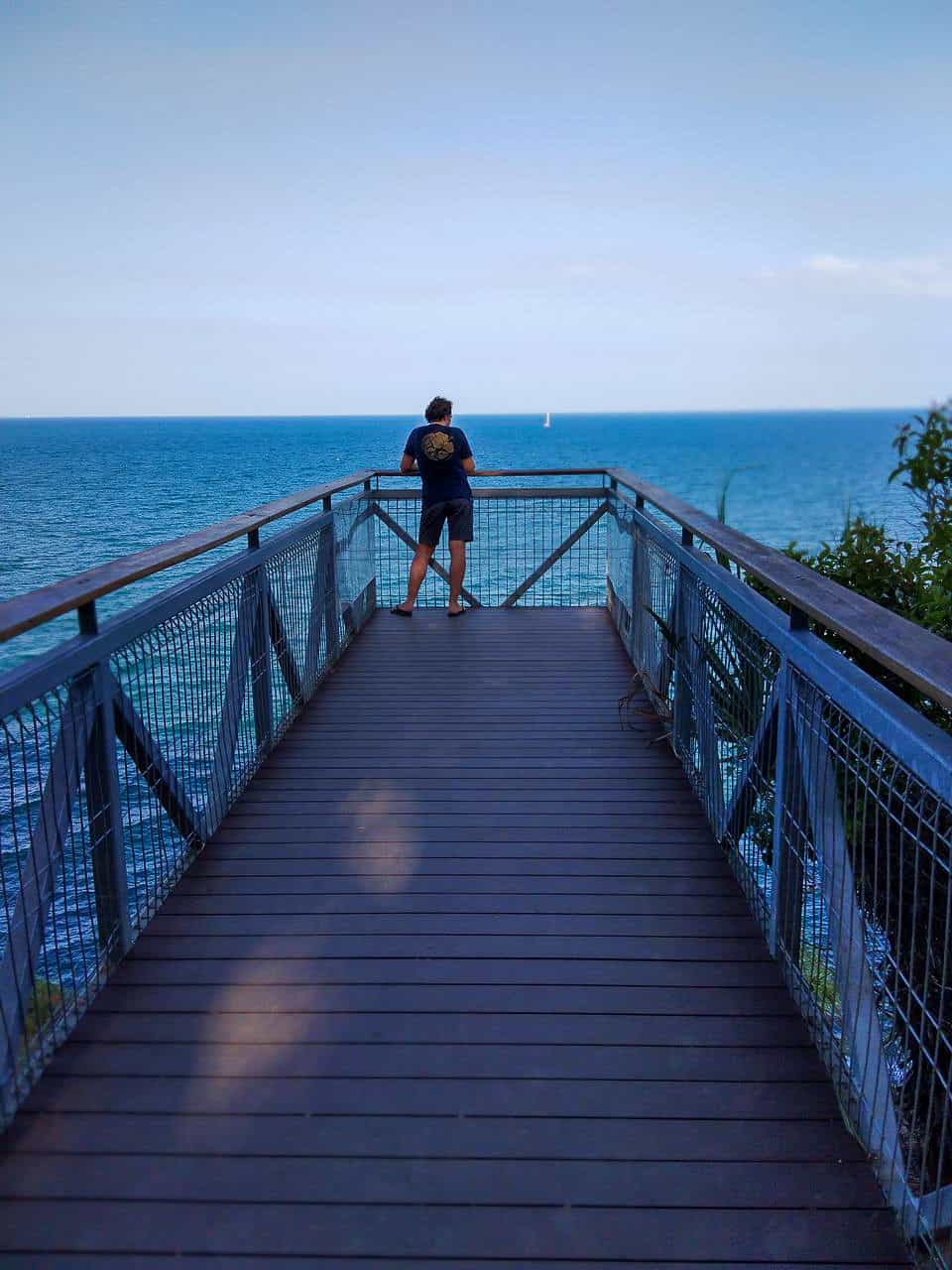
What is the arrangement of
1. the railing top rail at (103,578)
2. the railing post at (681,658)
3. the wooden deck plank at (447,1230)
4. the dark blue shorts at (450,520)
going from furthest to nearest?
the dark blue shorts at (450,520)
the railing post at (681,658)
the railing top rail at (103,578)
the wooden deck plank at (447,1230)

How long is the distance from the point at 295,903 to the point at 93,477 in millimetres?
73931

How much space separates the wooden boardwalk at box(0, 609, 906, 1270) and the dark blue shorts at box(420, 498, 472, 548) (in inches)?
147

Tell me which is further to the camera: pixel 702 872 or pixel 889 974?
pixel 702 872

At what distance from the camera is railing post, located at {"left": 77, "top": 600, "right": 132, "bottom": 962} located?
256 cm

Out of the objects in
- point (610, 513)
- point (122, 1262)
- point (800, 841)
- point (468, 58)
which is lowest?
point (122, 1262)

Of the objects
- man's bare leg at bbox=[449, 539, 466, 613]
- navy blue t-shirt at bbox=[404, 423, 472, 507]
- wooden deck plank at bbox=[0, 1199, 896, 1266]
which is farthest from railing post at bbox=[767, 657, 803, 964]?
man's bare leg at bbox=[449, 539, 466, 613]

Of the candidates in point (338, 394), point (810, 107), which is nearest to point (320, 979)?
point (810, 107)

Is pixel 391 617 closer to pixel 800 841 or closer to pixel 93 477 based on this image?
pixel 800 841

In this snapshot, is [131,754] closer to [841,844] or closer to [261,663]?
[261,663]

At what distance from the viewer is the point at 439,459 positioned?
7055 millimetres

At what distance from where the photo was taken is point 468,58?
21.3 m

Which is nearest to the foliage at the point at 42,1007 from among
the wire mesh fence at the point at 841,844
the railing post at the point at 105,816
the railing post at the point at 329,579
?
the railing post at the point at 105,816

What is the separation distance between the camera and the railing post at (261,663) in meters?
4.27

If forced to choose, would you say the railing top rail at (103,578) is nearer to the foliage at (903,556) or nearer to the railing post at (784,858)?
the railing post at (784,858)
